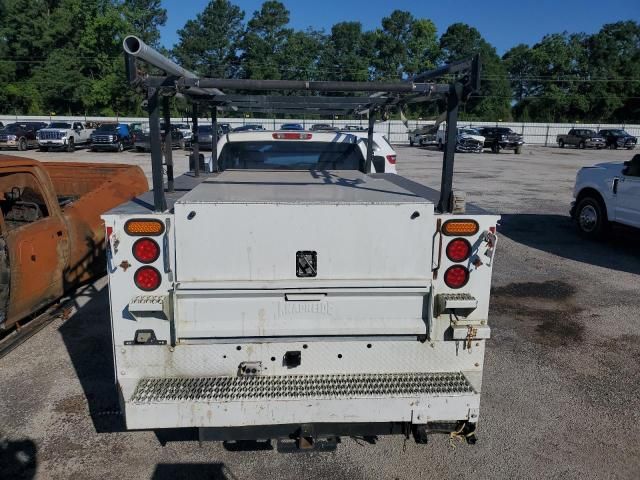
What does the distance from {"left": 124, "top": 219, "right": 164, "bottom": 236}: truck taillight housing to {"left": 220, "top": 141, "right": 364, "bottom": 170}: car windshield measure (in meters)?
3.31

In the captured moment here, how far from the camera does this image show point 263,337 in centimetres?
319

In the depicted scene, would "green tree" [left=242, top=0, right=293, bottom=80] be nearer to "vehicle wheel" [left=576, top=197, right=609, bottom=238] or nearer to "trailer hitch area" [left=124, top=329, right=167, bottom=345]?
"vehicle wheel" [left=576, top=197, right=609, bottom=238]

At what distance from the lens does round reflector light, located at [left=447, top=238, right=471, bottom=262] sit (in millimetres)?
3242

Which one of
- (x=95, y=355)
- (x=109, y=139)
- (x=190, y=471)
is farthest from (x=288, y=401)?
(x=109, y=139)

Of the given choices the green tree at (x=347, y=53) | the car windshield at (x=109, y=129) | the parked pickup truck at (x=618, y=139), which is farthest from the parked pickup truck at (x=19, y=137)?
the green tree at (x=347, y=53)

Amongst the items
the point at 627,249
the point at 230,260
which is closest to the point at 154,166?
the point at 230,260

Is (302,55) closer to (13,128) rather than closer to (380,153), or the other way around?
(13,128)

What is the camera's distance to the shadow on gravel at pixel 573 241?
30.0ft

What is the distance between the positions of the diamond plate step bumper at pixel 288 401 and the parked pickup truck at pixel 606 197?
785cm

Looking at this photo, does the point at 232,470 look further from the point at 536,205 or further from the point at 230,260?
the point at 536,205

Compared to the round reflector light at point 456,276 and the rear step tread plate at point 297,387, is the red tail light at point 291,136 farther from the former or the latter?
the rear step tread plate at point 297,387

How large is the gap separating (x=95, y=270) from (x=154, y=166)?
4.43 meters

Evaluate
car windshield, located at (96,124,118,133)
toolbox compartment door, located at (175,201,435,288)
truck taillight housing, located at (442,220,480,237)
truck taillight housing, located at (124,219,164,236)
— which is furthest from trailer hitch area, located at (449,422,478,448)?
car windshield, located at (96,124,118,133)

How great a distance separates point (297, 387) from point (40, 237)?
11.8 ft
